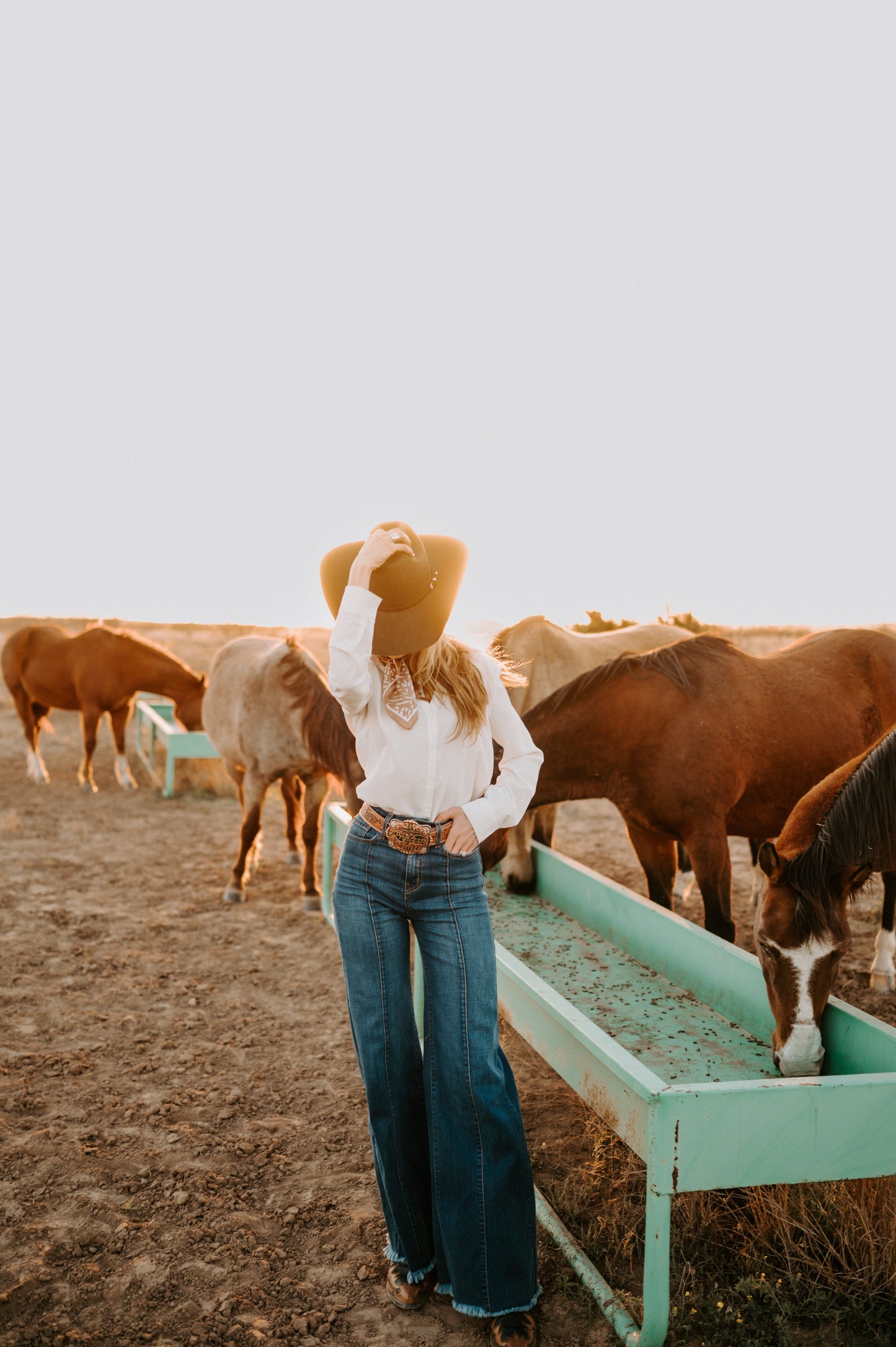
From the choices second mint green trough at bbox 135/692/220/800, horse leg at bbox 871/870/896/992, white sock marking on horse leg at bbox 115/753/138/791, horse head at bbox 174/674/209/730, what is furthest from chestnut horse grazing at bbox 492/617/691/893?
white sock marking on horse leg at bbox 115/753/138/791

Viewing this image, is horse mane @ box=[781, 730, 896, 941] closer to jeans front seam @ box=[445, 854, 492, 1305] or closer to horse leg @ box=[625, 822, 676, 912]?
jeans front seam @ box=[445, 854, 492, 1305]

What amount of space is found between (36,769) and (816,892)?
8.99 metres

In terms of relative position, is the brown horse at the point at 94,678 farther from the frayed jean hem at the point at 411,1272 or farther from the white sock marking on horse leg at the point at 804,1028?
the white sock marking on horse leg at the point at 804,1028

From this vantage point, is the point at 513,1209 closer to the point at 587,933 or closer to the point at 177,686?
the point at 587,933

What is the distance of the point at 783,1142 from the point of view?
1.90 meters

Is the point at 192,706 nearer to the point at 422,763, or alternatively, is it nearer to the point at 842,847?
the point at 422,763

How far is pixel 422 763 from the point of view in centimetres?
196

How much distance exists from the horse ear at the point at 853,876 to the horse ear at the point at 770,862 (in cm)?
17

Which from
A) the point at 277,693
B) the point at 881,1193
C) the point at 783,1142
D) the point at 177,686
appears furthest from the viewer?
the point at 177,686

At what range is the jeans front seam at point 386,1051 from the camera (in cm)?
199

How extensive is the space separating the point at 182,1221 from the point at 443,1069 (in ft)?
3.74

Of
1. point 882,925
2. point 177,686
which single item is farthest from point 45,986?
point 177,686

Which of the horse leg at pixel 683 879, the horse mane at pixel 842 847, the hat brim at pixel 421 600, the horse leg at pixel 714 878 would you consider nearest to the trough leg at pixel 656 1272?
the horse mane at pixel 842 847

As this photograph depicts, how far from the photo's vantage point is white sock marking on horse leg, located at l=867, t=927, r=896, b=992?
416cm
